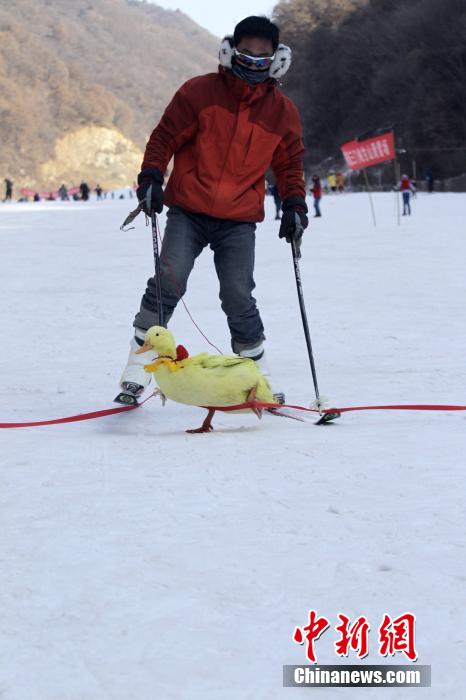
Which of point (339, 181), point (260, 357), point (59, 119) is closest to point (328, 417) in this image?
point (260, 357)

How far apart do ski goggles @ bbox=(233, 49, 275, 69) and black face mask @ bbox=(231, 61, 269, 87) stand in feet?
0.07

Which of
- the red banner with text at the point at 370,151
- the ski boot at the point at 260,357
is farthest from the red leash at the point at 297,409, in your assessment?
the red banner with text at the point at 370,151

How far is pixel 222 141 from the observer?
483cm

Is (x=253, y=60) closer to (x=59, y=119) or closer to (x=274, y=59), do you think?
(x=274, y=59)

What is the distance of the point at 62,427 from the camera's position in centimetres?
472

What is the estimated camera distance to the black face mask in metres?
4.71

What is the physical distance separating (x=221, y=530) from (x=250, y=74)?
2.40 metres

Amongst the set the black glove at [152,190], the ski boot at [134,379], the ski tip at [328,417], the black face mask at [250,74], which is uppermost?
the black face mask at [250,74]

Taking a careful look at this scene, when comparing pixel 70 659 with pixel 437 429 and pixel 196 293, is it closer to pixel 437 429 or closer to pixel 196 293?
pixel 437 429

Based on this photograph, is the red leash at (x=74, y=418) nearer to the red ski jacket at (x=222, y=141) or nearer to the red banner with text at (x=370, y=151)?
the red ski jacket at (x=222, y=141)

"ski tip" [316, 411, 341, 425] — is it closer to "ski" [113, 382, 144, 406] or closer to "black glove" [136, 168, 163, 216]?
"ski" [113, 382, 144, 406]

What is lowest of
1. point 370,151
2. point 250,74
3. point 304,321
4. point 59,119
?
point 304,321

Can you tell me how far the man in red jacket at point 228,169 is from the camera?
188 inches

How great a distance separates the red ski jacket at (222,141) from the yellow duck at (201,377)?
0.79 metres
